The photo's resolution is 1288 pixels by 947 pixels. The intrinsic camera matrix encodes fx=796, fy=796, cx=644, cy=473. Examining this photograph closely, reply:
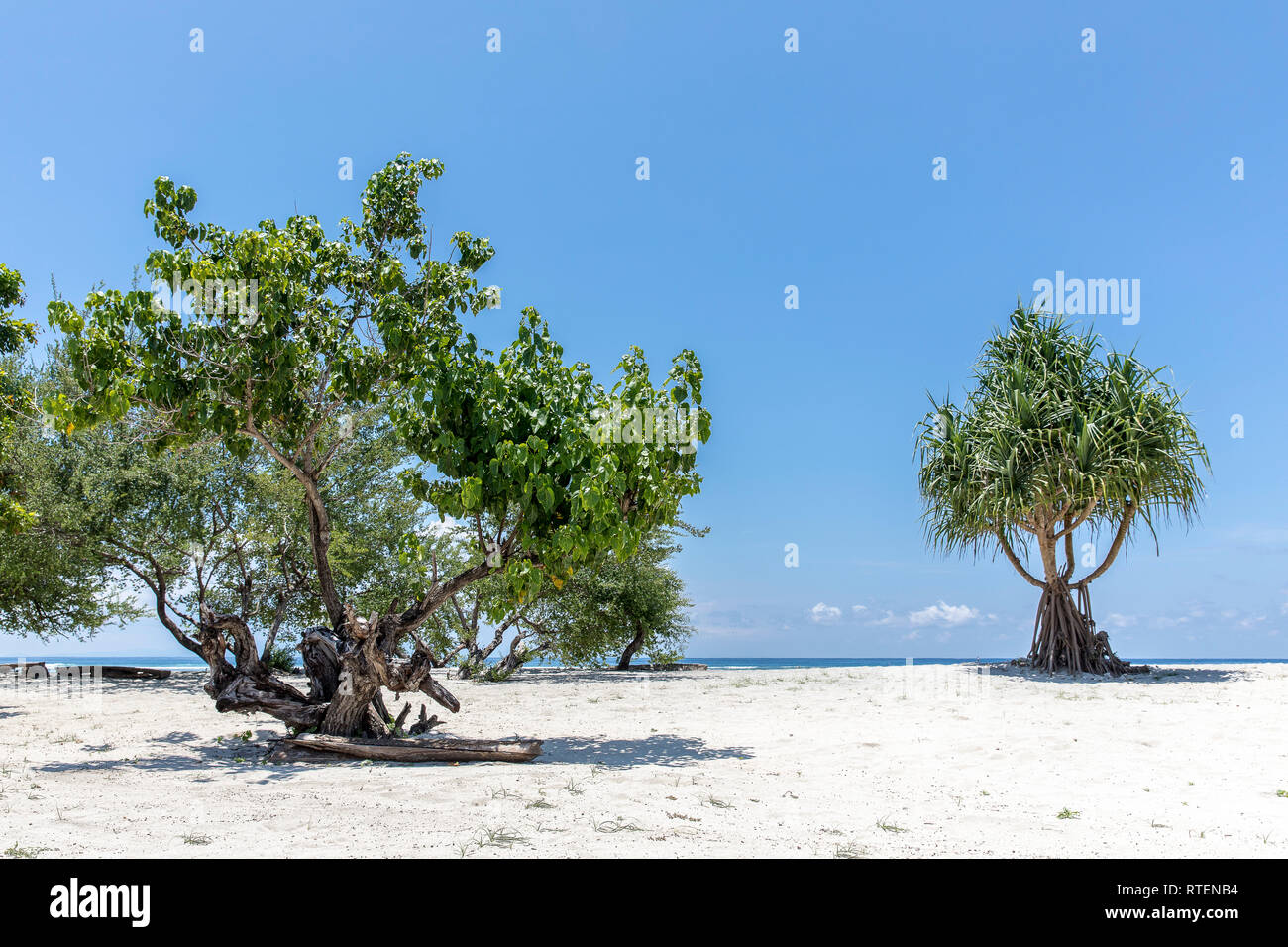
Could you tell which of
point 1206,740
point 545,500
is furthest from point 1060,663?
point 545,500

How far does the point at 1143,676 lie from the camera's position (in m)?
16.6

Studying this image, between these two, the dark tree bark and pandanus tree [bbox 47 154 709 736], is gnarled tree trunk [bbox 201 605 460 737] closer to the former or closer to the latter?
pandanus tree [bbox 47 154 709 736]

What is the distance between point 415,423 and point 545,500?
2240 millimetres

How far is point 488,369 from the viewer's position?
8875 millimetres

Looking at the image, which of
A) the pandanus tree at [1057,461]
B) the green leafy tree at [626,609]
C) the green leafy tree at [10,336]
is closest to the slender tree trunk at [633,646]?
the green leafy tree at [626,609]

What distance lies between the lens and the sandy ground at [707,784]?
4.82 m

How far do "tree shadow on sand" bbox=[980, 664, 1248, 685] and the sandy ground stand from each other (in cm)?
224

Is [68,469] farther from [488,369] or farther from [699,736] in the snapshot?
[699,736]

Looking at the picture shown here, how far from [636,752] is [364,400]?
5.52m

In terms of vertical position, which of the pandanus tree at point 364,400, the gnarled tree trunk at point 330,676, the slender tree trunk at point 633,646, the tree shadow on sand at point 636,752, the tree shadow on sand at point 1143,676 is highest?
the pandanus tree at point 364,400

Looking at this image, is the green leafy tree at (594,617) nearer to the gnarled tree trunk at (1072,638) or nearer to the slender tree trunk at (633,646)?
the slender tree trunk at (633,646)

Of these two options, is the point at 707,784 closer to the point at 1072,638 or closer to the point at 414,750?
the point at 414,750

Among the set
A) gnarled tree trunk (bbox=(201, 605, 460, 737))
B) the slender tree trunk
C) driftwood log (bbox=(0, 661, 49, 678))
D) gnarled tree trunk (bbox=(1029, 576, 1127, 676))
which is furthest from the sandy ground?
the slender tree trunk

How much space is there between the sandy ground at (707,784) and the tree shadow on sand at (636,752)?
5 centimetres
